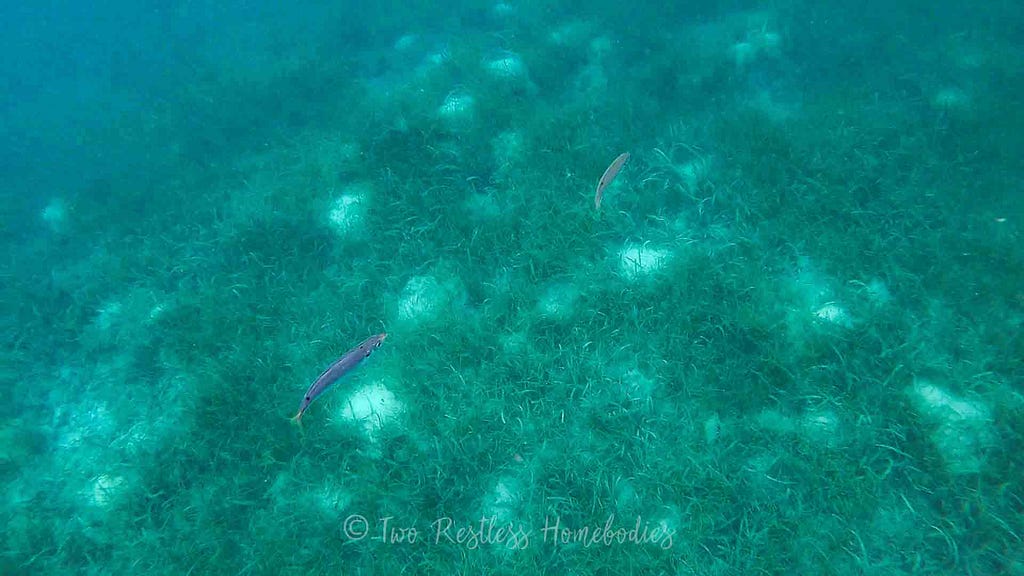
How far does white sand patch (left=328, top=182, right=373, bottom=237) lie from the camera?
20.6 feet

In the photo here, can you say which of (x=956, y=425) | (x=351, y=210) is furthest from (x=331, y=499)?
(x=956, y=425)

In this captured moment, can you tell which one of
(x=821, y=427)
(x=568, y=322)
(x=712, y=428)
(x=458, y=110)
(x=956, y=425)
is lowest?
(x=956, y=425)

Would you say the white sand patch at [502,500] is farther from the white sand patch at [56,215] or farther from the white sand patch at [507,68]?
the white sand patch at [56,215]

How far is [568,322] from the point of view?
4973 mm

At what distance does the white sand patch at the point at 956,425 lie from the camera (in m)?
3.89

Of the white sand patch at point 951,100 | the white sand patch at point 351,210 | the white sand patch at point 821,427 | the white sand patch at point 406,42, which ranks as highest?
the white sand patch at point 406,42

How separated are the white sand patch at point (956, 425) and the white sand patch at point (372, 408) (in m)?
4.58

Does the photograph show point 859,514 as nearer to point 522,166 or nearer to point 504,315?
point 504,315

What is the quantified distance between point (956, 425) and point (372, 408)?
5.06 metres

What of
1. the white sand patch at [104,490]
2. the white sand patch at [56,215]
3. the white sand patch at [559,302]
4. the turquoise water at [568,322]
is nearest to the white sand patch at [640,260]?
the turquoise water at [568,322]

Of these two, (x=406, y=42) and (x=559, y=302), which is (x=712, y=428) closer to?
(x=559, y=302)

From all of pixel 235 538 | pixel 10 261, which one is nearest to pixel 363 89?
pixel 10 261

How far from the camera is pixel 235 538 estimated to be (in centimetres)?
418

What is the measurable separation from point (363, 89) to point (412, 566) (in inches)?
325
